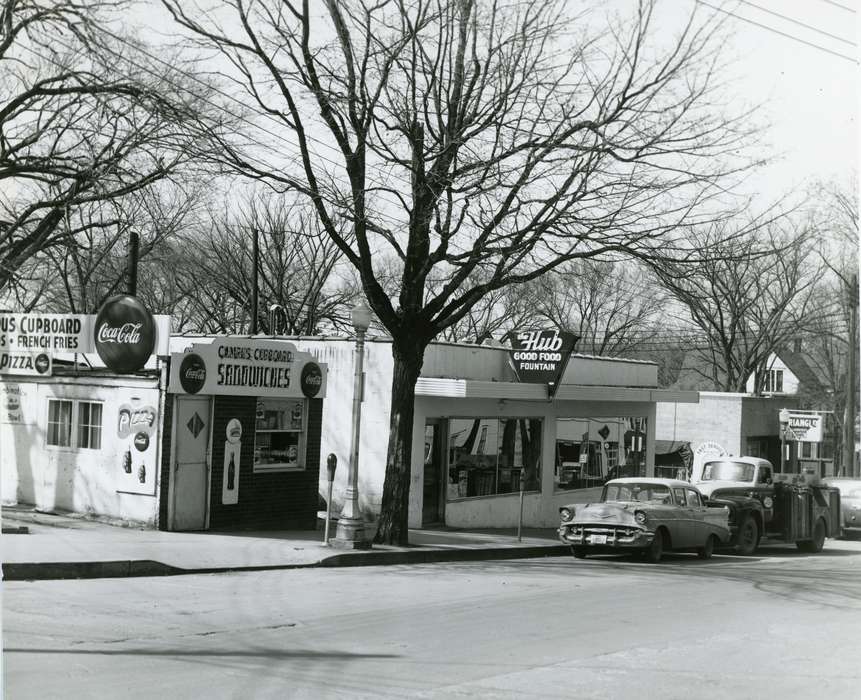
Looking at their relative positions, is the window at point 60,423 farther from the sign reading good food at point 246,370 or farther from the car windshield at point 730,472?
the car windshield at point 730,472

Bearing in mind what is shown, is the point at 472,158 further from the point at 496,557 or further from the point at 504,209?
the point at 496,557

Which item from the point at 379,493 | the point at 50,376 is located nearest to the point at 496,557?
the point at 379,493

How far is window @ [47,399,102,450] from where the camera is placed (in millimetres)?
17953

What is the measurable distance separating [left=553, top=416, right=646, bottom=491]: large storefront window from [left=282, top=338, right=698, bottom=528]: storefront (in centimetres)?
4

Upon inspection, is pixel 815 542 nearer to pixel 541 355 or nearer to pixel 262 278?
pixel 541 355

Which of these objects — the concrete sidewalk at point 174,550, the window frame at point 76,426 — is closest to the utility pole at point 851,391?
the concrete sidewalk at point 174,550

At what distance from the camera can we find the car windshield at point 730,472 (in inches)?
967

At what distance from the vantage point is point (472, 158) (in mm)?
17109

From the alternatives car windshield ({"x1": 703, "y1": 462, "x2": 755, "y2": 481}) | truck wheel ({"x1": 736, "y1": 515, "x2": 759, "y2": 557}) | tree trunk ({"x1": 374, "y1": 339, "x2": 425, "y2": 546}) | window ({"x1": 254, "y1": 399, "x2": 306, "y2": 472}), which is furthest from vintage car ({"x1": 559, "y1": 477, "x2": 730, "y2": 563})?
window ({"x1": 254, "y1": 399, "x2": 306, "y2": 472})

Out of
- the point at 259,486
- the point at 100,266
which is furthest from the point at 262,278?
the point at 259,486

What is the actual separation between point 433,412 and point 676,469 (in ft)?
62.9

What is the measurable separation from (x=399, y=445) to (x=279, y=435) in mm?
3124

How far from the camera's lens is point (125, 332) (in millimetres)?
16562

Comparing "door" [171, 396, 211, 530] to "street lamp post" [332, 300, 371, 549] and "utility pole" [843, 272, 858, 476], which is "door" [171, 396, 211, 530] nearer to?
"street lamp post" [332, 300, 371, 549]
